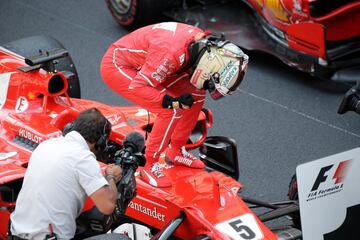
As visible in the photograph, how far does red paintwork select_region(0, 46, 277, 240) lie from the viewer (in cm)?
557

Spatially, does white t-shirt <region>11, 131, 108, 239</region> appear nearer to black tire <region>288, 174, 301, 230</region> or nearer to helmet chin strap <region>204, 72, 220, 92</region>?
helmet chin strap <region>204, 72, 220, 92</region>

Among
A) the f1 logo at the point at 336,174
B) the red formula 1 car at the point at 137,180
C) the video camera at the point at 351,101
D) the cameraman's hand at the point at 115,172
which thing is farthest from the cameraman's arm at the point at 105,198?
the video camera at the point at 351,101

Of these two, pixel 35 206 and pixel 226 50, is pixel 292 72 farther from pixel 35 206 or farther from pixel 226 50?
pixel 35 206

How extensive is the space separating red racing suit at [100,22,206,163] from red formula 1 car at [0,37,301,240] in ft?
1.01

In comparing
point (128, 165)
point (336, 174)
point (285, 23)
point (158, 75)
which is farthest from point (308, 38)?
point (336, 174)

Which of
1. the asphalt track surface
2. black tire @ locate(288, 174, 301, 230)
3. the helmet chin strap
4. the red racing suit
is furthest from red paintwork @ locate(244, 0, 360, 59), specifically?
the helmet chin strap

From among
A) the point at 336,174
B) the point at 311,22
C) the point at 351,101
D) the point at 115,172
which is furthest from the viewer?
the point at 311,22

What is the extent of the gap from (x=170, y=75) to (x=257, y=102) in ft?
8.10

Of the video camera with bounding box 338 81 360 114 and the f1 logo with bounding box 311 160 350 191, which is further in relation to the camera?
the video camera with bounding box 338 81 360 114

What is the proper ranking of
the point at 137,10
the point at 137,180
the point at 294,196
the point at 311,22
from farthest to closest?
the point at 137,10 → the point at 311,22 → the point at 294,196 → the point at 137,180

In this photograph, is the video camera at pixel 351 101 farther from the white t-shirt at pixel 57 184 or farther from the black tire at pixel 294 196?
the white t-shirt at pixel 57 184

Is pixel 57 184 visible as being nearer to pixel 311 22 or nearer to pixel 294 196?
pixel 294 196

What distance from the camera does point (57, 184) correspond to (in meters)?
4.79

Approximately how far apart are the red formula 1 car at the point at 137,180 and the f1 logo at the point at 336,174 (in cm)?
79
